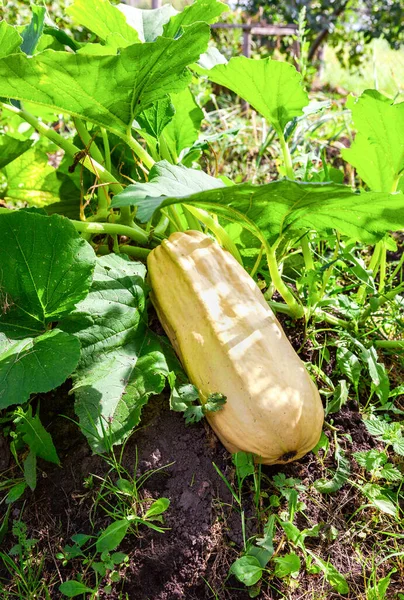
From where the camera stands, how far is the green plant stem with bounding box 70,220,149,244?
173cm

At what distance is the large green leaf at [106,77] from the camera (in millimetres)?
1470

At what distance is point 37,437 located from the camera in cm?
153

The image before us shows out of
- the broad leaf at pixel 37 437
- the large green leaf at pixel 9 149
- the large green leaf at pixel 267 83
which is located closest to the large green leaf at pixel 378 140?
the large green leaf at pixel 267 83

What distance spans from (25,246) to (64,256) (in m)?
0.11

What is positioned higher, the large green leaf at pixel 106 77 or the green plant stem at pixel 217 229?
the large green leaf at pixel 106 77

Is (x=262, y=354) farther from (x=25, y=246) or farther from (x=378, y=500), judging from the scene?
(x=25, y=246)

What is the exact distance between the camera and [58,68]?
1475mm

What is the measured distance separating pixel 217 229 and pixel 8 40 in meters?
0.75

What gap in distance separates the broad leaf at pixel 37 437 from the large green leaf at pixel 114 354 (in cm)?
14

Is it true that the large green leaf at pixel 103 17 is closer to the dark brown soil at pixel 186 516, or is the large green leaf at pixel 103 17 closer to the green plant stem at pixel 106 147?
the green plant stem at pixel 106 147

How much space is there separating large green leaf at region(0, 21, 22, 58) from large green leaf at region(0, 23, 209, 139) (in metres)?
0.11

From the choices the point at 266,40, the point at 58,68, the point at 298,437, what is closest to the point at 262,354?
the point at 298,437

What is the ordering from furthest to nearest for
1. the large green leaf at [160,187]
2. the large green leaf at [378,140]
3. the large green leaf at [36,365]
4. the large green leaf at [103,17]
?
the large green leaf at [103,17]
the large green leaf at [378,140]
the large green leaf at [36,365]
the large green leaf at [160,187]

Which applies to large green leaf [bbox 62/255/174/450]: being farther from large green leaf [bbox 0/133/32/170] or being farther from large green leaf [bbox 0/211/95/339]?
large green leaf [bbox 0/133/32/170]
